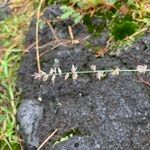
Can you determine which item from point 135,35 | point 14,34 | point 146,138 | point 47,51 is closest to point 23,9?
point 14,34

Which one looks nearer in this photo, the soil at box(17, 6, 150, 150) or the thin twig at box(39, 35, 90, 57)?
the soil at box(17, 6, 150, 150)

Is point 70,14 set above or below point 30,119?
above

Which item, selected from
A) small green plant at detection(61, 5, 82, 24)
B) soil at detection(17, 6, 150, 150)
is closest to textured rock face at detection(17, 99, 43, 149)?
soil at detection(17, 6, 150, 150)

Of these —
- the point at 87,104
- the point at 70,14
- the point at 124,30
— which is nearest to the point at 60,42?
the point at 70,14

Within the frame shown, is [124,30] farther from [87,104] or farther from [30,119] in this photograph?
[30,119]

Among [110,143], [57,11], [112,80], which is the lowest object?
[110,143]

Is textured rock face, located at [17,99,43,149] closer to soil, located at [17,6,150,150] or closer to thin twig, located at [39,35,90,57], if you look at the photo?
soil, located at [17,6,150,150]

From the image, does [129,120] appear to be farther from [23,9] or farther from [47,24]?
[23,9]
